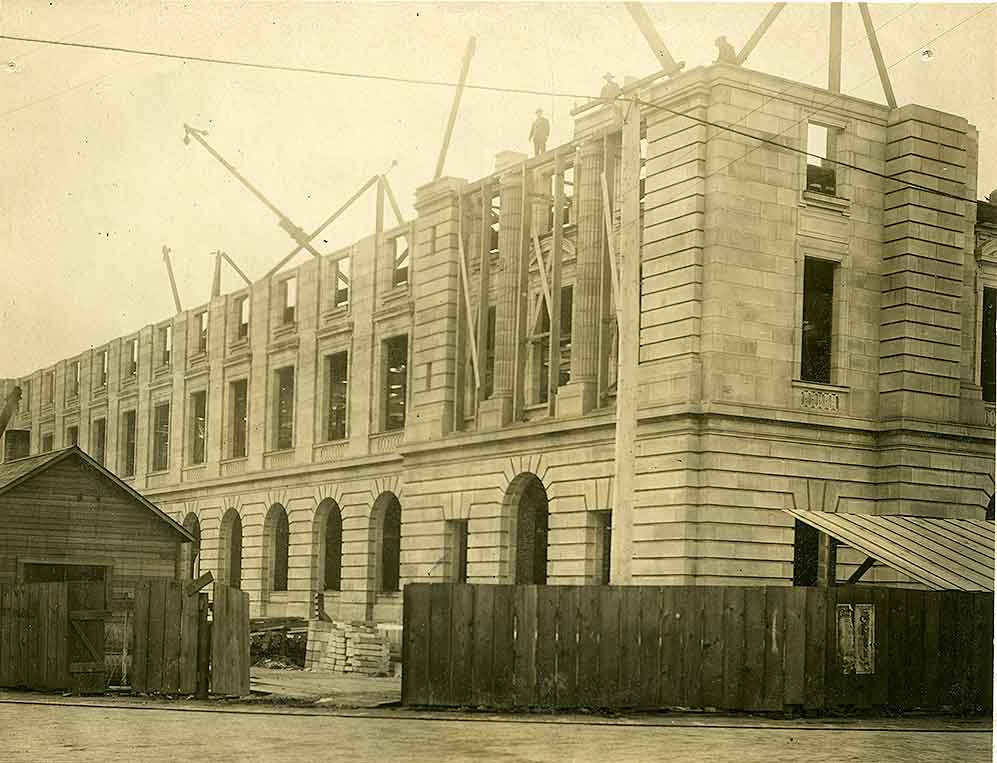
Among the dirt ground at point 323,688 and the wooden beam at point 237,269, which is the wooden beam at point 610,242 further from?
the wooden beam at point 237,269

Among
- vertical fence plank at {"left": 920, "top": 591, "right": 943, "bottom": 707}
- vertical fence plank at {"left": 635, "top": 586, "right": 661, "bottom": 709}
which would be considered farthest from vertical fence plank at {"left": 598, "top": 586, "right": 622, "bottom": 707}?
vertical fence plank at {"left": 920, "top": 591, "right": 943, "bottom": 707}

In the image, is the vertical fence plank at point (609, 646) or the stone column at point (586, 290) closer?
the vertical fence plank at point (609, 646)

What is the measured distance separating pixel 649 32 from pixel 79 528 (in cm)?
1278

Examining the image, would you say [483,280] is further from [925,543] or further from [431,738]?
[431,738]

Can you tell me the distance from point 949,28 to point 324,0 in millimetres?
7164

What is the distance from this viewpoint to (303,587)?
25500 mm

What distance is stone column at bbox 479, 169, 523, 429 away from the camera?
26719 millimetres

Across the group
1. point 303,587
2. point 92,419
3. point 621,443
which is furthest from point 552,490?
point 92,419

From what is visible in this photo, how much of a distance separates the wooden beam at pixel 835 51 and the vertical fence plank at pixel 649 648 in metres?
7.41

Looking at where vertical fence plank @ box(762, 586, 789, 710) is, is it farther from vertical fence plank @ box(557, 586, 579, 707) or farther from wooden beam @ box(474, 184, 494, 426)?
wooden beam @ box(474, 184, 494, 426)

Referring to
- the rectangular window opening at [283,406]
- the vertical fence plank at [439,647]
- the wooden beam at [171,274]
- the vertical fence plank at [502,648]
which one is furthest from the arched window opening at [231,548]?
the vertical fence plank at [502,648]

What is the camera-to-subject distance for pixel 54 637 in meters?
20.5

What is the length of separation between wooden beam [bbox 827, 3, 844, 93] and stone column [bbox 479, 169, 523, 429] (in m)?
6.50

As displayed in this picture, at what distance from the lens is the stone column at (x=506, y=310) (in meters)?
26.7
